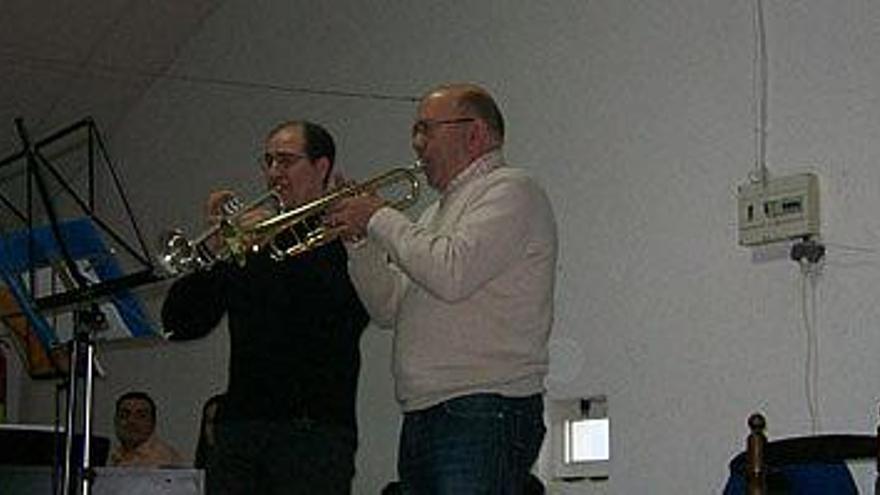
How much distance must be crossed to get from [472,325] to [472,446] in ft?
0.71

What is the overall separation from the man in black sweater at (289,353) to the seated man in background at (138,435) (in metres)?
2.53

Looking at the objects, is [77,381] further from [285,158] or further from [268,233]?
[285,158]

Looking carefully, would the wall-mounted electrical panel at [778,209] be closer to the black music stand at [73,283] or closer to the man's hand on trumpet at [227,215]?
the man's hand on trumpet at [227,215]

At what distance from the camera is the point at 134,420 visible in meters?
5.84

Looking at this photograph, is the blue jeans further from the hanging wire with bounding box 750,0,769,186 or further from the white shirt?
the hanging wire with bounding box 750,0,769,186

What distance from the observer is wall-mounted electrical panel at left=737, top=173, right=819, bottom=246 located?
12.4 feet

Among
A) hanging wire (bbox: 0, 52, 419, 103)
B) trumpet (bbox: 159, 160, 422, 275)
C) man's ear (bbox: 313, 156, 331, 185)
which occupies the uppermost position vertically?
hanging wire (bbox: 0, 52, 419, 103)

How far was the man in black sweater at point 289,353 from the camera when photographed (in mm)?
2916

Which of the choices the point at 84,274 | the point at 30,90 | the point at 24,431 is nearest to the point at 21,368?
the point at 30,90

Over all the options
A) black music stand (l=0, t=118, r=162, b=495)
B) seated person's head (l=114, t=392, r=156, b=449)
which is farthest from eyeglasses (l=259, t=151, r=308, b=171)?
seated person's head (l=114, t=392, r=156, b=449)

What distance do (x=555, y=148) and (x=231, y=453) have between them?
196 cm

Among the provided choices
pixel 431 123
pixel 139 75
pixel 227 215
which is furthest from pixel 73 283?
pixel 139 75

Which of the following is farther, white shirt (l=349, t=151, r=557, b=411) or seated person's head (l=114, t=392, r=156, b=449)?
seated person's head (l=114, t=392, r=156, b=449)

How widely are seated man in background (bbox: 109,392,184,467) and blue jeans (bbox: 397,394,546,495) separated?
3.18 meters
